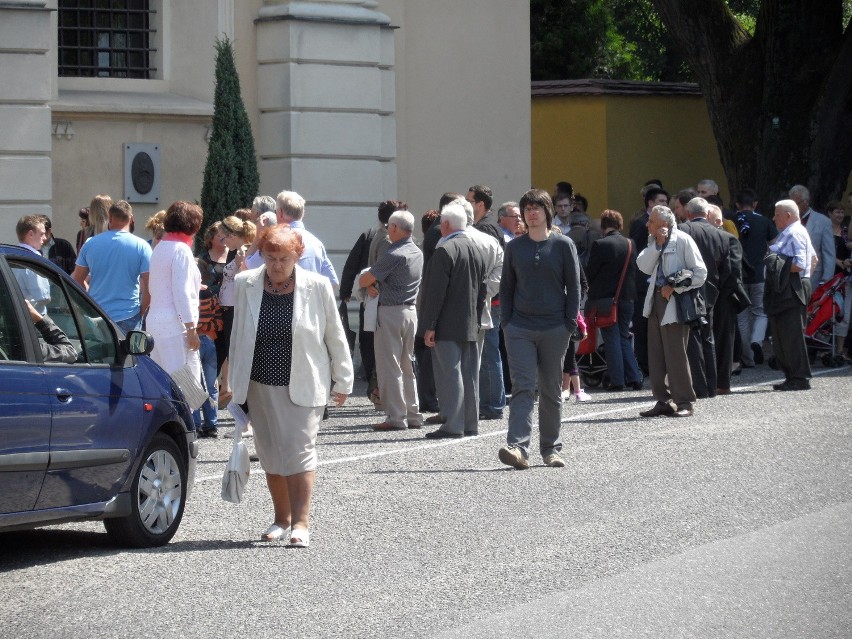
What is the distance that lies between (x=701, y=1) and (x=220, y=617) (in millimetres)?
16427

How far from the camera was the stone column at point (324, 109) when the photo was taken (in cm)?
1866

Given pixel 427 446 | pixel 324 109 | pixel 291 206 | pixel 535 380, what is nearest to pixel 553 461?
pixel 535 380

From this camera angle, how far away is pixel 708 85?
22000 mm

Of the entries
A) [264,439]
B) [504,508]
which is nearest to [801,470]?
[504,508]

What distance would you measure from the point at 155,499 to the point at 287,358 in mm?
1100

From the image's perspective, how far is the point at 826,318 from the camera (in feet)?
60.3

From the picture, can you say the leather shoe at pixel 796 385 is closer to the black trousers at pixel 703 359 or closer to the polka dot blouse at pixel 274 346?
the black trousers at pixel 703 359

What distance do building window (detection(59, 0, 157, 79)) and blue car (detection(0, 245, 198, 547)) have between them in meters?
10.5

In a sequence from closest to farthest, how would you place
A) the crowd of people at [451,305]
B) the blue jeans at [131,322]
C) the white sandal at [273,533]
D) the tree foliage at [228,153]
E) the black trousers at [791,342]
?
the crowd of people at [451,305]
the white sandal at [273,533]
the blue jeans at [131,322]
the black trousers at [791,342]
the tree foliage at [228,153]

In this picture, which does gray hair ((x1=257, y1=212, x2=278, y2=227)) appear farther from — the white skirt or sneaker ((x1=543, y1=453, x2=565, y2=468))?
the white skirt

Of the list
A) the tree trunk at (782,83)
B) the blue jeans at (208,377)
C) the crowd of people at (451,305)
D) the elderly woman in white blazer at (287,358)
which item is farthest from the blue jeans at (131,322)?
the tree trunk at (782,83)

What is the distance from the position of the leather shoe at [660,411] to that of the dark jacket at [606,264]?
2.54 meters

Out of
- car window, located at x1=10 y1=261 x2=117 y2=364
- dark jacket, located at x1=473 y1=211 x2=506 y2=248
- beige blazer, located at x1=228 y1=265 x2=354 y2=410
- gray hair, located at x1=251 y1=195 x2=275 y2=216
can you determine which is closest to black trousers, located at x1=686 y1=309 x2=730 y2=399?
dark jacket, located at x1=473 y1=211 x2=506 y2=248

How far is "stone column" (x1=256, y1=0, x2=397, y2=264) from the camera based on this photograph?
18.7 m
